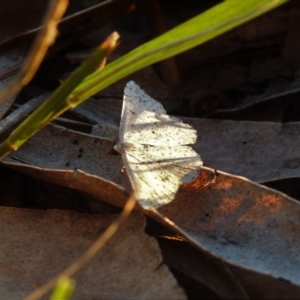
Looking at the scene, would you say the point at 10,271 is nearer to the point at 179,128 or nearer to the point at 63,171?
the point at 63,171

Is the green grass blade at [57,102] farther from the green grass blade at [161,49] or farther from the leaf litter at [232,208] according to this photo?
the leaf litter at [232,208]

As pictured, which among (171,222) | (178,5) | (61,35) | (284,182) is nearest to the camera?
(171,222)

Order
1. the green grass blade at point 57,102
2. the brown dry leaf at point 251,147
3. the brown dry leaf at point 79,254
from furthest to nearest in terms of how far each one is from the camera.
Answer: the brown dry leaf at point 251,147 → the brown dry leaf at point 79,254 → the green grass blade at point 57,102

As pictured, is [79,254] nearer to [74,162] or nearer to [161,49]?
[74,162]

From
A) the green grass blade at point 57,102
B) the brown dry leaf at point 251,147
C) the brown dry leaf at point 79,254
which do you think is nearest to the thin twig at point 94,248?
the brown dry leaf at point 79,254

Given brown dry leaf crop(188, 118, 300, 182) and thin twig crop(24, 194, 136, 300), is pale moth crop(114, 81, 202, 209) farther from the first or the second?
brown dry leaf crop(188, 118, 300, 182)

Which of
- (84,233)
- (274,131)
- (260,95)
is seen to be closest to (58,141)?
(84,233)
